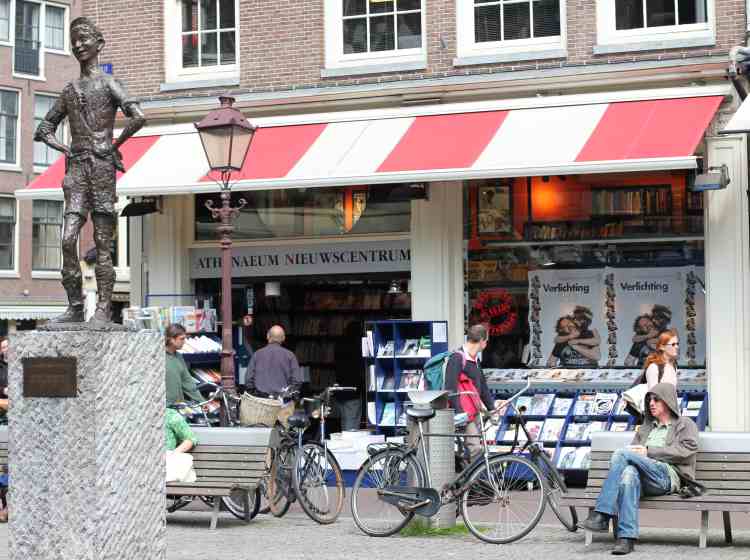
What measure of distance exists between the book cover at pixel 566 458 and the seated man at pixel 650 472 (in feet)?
14.1

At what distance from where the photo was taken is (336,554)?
10906 mm

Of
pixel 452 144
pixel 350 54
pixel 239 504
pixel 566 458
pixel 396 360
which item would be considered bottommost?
pixel 239 504

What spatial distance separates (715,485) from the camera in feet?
35.5

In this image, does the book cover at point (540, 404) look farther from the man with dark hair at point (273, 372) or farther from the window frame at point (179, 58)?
the window frame at point (179, 58)

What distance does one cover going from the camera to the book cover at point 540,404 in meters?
15.9

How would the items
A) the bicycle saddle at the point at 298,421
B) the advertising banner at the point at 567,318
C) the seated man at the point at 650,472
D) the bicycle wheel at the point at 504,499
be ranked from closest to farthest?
the seated man at the point at 650,472
the bicycle wheel at the point at 504,499
the bicycle saddle at the point at 298,421
the advertising banner at the point at 567,318

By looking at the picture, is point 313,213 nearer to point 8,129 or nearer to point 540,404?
point 540,404

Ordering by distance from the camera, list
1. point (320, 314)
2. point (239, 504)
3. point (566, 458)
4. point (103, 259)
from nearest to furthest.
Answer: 1. point (103, 259)
2. point (239, 504)
3. point (566, 458)
4. point (320, 314)

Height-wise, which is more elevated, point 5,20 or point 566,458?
point 5,20

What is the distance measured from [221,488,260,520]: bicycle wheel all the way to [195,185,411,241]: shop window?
4782 millimetres

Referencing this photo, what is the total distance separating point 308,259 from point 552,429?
3913 mm

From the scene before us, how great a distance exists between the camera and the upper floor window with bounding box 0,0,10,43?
139 ft

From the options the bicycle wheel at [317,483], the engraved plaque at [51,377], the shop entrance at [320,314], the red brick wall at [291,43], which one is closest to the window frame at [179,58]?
the red brick wall at [291,43]

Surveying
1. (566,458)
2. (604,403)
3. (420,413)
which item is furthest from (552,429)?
(420,413)
